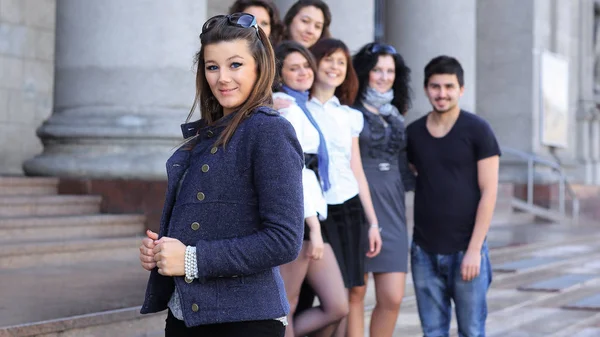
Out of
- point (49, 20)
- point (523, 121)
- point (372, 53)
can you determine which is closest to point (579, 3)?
point (523, 121)

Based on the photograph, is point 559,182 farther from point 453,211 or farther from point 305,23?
point 453,211

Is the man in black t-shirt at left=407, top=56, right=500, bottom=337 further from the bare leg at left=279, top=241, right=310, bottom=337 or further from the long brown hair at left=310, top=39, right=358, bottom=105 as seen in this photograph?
the bare leg at left=279, top=241, right=310, bottom=337

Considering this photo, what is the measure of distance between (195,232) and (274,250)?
23 cm

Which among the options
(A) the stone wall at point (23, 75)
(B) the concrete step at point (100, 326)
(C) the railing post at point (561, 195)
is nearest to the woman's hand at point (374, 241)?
(B) the concrete step at point (100, 326)

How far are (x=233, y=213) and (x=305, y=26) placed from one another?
317 centimetres

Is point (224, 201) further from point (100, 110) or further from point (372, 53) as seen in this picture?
point (100, 110)

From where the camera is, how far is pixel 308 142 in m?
4.75

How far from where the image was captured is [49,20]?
1145 cm

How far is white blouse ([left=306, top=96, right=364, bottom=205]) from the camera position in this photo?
16.4ft

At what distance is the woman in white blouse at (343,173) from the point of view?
501 centimetres

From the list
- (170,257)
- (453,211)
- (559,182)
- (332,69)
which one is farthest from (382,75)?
(559,182)

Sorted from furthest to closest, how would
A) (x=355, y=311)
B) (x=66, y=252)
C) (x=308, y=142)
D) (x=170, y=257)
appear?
(x=66, y=252) → (x=355, y=311) → (x=308, y=142) → (x=170, y=257)

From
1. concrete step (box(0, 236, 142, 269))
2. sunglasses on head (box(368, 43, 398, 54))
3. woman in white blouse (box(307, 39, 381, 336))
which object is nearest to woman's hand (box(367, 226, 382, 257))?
woman in white blouse (box(307, 39, 381, 336))

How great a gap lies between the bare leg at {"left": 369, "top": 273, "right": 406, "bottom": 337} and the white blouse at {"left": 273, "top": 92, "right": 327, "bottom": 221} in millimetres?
814
